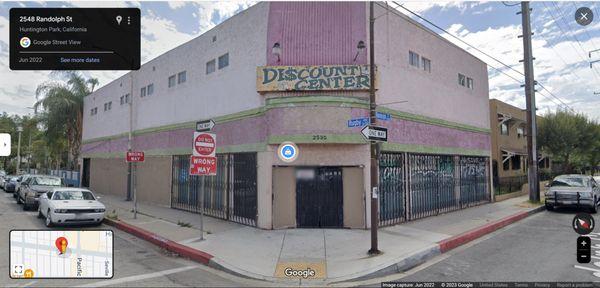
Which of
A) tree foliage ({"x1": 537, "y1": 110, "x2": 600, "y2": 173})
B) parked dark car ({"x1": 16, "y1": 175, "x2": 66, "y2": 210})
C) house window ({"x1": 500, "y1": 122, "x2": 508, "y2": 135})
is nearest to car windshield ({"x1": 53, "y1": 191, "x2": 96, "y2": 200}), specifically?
parked dark car ({"x1": 16, "y1": 175, "x2": 66, "y2": 210})

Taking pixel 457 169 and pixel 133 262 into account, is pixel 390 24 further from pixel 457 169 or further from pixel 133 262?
pixel 133 262

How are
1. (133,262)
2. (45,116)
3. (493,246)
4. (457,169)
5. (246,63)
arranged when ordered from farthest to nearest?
1. (45,116)
2. (457,169)
3. (246,63)
4. (493,246)
5. (133,262)

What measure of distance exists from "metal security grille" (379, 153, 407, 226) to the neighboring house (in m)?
13.8

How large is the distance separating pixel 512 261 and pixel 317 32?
337 inches

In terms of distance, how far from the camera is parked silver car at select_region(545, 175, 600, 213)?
52.4 ft

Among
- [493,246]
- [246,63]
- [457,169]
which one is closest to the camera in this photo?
[493,246]

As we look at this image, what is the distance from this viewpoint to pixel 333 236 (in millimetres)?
10242

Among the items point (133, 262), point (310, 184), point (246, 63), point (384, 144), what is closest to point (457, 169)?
point (384, 144)

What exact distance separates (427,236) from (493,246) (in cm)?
171

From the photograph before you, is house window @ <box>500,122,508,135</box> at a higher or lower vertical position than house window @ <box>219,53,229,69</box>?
lower

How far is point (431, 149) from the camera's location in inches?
579

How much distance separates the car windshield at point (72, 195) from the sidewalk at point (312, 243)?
127 cm

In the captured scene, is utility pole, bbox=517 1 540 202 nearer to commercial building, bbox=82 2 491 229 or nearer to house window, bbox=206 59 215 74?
commercial building, bbox=82 2 491 229

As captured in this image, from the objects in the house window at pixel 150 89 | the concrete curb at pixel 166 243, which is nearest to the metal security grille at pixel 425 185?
the concrete curb at pixel 166 243
